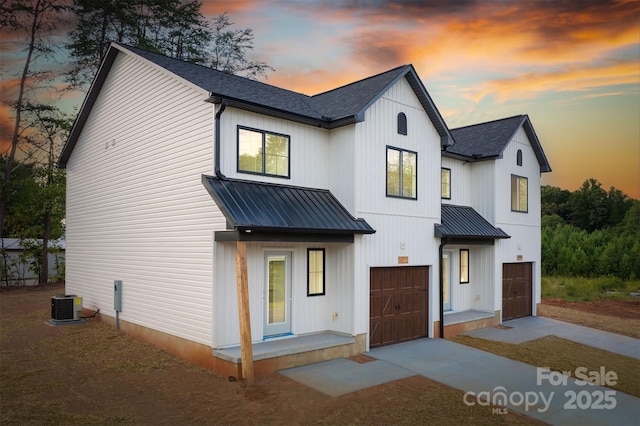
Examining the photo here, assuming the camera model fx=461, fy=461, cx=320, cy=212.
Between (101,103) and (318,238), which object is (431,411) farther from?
(101,103)

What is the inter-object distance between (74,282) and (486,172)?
52.2 feet

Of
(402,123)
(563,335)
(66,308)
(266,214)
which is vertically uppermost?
(402,123)

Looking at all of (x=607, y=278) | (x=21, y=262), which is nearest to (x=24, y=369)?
(x=21, y=262)

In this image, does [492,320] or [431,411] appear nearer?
[431,411]

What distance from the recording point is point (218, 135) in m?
10.3

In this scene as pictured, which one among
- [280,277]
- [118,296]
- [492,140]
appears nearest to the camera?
[280,277]

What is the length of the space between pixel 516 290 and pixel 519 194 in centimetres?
382

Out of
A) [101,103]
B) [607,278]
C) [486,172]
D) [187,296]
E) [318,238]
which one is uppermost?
[101,103]

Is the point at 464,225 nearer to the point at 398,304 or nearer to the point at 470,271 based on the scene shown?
the point at 470,271

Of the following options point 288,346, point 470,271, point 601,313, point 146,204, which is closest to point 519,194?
point 470,271

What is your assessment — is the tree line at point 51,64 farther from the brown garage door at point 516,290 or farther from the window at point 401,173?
the brown garage door at point 516,290

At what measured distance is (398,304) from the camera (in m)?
13.0

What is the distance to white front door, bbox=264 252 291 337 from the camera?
11133 mm

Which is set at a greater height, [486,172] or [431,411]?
[486,172]
